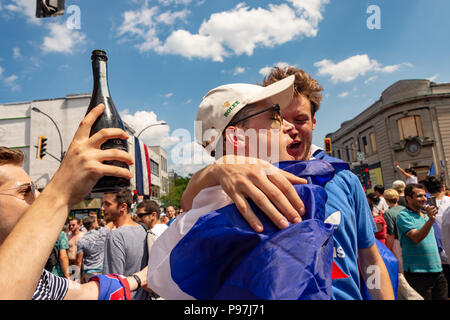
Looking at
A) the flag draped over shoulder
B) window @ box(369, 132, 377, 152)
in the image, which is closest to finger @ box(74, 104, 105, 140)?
A: the flag draped over shoulder

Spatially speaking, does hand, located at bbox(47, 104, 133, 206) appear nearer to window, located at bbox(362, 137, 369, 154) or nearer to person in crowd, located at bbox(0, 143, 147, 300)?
person in crowd, located at bbox(0, 143, 147, 300)

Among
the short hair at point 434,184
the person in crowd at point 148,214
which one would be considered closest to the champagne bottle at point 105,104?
the person in crowd at point 148,214

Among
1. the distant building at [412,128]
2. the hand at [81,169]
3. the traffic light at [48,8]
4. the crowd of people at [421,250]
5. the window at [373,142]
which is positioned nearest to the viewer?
the hand at [81,169]

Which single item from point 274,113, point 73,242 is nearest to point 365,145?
point 73,242

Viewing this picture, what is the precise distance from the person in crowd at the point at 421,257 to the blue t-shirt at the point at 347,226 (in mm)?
3420

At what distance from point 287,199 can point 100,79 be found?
47.4 inches

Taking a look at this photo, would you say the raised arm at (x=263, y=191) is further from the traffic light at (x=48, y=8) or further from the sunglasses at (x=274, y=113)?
the traffic light at (x=48, y=8)

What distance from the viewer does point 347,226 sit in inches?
62.6

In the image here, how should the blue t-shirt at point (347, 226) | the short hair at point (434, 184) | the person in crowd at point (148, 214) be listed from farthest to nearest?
1. the person in crowd at point (148, 214)
2. the short hair at point (434, 184)
3. the blue t-shirt at point (347, 226)

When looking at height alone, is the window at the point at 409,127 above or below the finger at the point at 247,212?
above

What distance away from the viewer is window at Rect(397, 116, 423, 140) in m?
35.7

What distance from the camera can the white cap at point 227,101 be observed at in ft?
4.49
